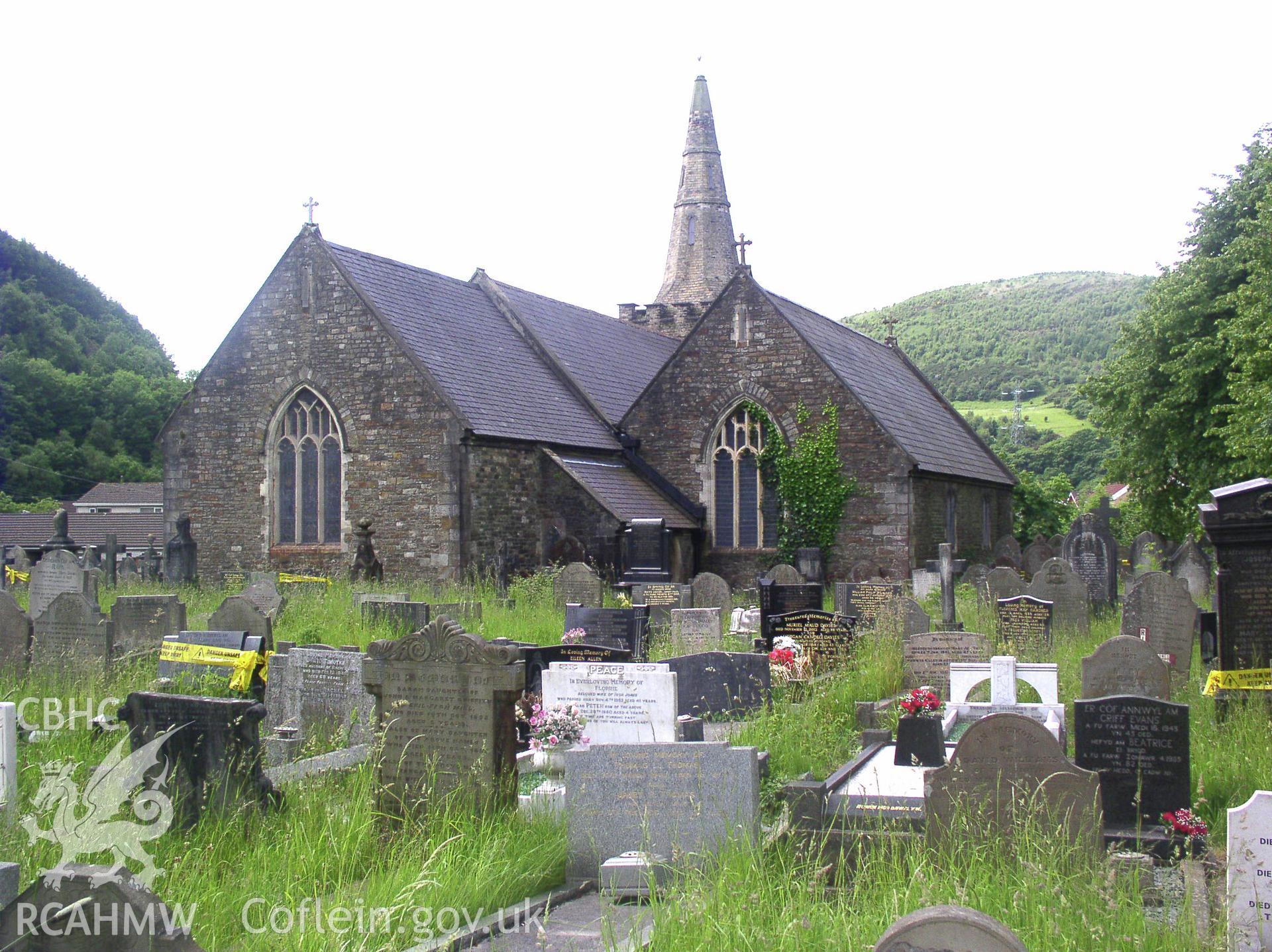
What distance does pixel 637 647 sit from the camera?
14.6 meters

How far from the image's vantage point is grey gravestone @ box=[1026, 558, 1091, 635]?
622 inches

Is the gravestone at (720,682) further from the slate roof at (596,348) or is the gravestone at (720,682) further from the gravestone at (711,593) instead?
the slate roof at (596,348)

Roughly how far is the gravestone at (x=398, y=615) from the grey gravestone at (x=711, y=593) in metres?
5.43

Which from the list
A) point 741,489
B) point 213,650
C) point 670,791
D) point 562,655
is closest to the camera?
point 670,791

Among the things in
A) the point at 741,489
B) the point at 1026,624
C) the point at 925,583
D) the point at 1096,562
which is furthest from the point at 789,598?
the point at 741,489

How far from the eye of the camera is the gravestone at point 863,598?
16.8 meters

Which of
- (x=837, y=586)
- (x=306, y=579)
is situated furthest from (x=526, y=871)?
(x=306, y=579)

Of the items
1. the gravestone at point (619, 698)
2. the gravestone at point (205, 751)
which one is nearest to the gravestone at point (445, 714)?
the gravestone at point (205, 751)

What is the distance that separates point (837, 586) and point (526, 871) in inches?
489

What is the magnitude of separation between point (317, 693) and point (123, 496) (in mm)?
54259

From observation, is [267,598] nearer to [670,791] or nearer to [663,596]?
[663,596]

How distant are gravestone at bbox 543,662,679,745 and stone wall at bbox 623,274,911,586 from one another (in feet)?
56.5

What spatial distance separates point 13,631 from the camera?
1244cm

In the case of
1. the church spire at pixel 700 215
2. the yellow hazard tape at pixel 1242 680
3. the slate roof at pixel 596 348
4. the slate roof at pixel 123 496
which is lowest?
the yellow hazard tape at pixel 1242 680
